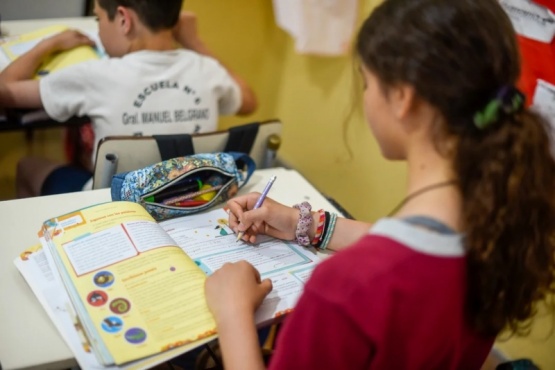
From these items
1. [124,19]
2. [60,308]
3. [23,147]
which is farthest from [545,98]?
[23,147]

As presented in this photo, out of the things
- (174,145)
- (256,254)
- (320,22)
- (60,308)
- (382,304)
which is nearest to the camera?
(382,304)

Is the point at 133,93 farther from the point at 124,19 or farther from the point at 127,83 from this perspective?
the point at 124,19

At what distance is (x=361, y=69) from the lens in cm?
90

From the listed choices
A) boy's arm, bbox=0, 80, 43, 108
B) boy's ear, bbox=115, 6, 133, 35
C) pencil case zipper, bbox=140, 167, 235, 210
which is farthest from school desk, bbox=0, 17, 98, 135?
pencil case zipper, bbox=140, 167, 235, 210

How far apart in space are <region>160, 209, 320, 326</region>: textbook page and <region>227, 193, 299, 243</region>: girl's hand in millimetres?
17

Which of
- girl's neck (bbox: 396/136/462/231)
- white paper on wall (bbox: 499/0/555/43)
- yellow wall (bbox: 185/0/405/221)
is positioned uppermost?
white paper on wall (bbox: 499/0/555/43)

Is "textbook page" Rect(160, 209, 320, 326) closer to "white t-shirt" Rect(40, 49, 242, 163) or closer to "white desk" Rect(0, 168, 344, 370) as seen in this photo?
"white desk" Rect(0, 168, 344, 370)

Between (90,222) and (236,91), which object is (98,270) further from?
(236,91)

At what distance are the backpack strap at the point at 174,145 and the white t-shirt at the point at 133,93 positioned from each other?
258 mm

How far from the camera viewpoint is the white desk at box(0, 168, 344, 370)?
0.93 m

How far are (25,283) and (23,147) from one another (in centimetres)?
163

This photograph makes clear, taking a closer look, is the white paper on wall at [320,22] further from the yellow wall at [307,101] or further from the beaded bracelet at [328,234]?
the beaded bracelet at [328,234]

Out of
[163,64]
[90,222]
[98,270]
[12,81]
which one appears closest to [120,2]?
[163,64]

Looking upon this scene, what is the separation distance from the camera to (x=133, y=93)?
1592mm
